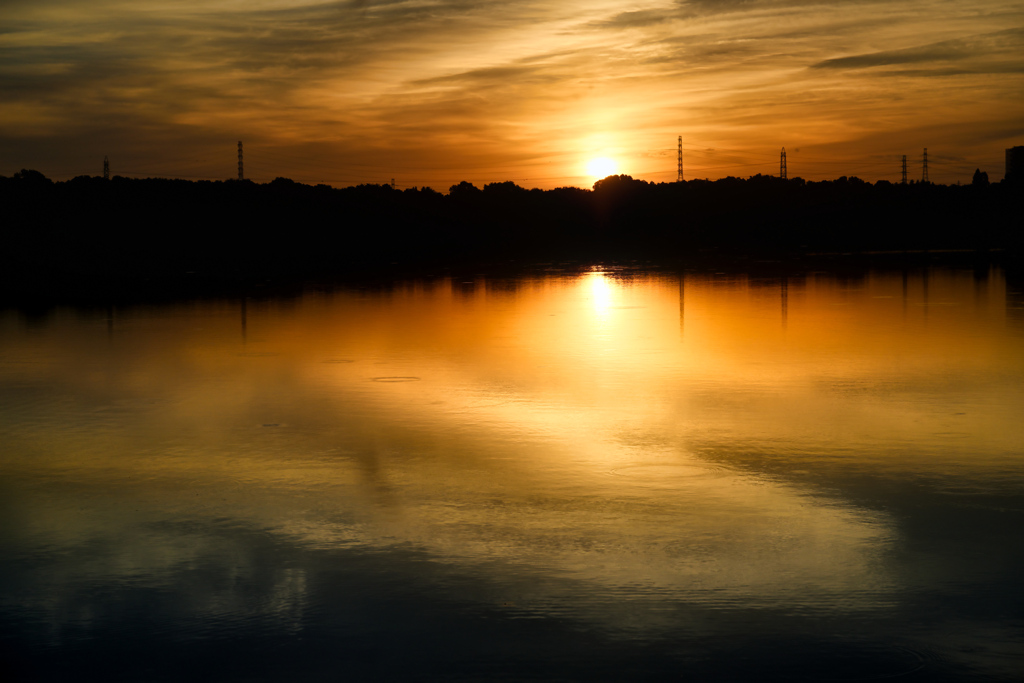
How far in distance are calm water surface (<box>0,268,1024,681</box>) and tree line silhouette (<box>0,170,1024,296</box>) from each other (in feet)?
76.1

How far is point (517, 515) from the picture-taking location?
7133mm

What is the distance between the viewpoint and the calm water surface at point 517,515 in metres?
5.01

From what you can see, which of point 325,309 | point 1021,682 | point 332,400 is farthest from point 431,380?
point 325,309

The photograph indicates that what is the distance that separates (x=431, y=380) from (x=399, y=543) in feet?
21.6

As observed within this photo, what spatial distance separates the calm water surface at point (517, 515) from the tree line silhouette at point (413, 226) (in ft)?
76.1

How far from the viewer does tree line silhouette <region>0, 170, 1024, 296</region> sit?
166 ft

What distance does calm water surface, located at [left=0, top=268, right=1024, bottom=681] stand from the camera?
5.01 metres

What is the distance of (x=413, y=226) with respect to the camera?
9344cm

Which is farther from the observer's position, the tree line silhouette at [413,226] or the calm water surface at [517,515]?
the tree line silhouette at [413,226]

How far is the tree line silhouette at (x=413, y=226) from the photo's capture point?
50469mm

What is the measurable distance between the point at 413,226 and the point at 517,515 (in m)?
87.6

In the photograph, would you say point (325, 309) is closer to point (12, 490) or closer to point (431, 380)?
point (431, 380)

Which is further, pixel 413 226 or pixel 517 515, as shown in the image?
pixel 413 226

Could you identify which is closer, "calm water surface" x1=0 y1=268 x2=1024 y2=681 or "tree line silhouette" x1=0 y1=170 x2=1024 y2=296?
"calm water surface" x1=0 y1=268 x2=1024 y2=681
